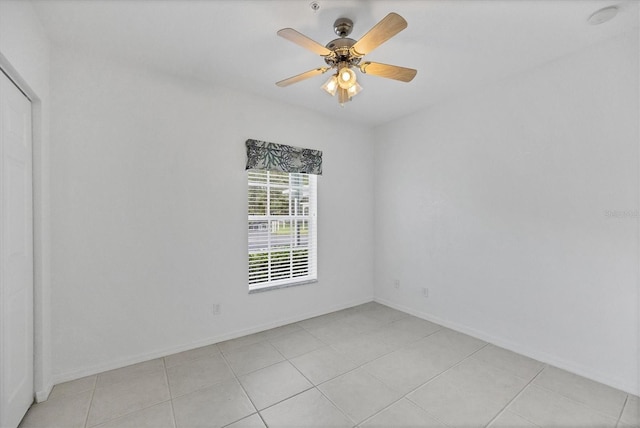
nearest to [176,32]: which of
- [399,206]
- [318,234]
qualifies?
[318,234]

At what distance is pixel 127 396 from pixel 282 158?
2471 mm

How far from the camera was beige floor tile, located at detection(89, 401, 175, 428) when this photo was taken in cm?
171

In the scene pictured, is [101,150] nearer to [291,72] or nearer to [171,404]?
[291,72]

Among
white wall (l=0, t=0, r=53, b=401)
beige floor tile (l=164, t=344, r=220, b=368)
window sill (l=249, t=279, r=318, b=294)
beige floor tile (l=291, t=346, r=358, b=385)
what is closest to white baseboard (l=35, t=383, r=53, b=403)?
white wall (l=0, t=0, r=53, b=401)

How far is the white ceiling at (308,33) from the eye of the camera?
5.90 feet

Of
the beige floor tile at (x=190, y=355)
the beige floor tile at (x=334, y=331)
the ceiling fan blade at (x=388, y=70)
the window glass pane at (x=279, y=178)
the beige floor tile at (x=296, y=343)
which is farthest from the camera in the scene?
the window glass pane at (x=279, y=178)

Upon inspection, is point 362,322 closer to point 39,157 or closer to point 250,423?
point 250,423

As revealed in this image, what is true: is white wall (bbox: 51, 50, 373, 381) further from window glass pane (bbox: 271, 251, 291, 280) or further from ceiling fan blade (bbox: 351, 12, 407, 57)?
ceiling fan blade (bbox: 351, 12, 407, 57)

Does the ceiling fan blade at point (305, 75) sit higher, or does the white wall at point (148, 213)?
the ceiling fan blade at point (305, 75)

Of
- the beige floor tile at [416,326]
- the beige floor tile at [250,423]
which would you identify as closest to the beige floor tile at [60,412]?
the beige floor tile at [250,423]

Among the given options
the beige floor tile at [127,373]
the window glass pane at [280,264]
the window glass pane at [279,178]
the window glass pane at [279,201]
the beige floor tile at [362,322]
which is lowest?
the beige floor tile at [362,322]

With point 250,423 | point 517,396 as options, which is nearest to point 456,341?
point 517,396

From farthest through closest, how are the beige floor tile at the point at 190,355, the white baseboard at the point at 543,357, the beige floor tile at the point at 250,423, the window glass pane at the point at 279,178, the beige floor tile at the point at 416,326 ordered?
the window glass pane at the point at 279,178
the beige floor tile at the point at 416,326
the beige floor tile at the point at 190,355
the white baseboard at the point at 543,357
the beige floor tile at the point at 250,423

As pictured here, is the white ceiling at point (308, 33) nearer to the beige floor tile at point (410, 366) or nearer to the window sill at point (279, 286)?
the window sill at point (279, 286)
